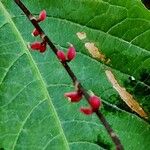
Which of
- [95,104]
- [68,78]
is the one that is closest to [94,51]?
[68,78]

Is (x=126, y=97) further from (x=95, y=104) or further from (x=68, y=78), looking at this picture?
(x=95, y=104)

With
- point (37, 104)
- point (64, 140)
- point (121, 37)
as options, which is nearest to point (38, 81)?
point (37, 104)

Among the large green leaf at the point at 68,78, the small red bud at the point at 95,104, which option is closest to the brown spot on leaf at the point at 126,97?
the large green leaf at the point at 68,78

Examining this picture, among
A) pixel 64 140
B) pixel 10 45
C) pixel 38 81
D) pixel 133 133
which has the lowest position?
pixel 133 133

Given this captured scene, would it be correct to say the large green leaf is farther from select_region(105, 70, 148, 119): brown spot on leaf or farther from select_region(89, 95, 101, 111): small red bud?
select_region(89, 95, 101, 111): small red bud

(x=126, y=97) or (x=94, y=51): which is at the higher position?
(x=94, y=51)

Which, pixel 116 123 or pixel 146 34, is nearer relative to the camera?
pixel 116 123

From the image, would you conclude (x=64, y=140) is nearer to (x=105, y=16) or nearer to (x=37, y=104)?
(x=37, y=104)
